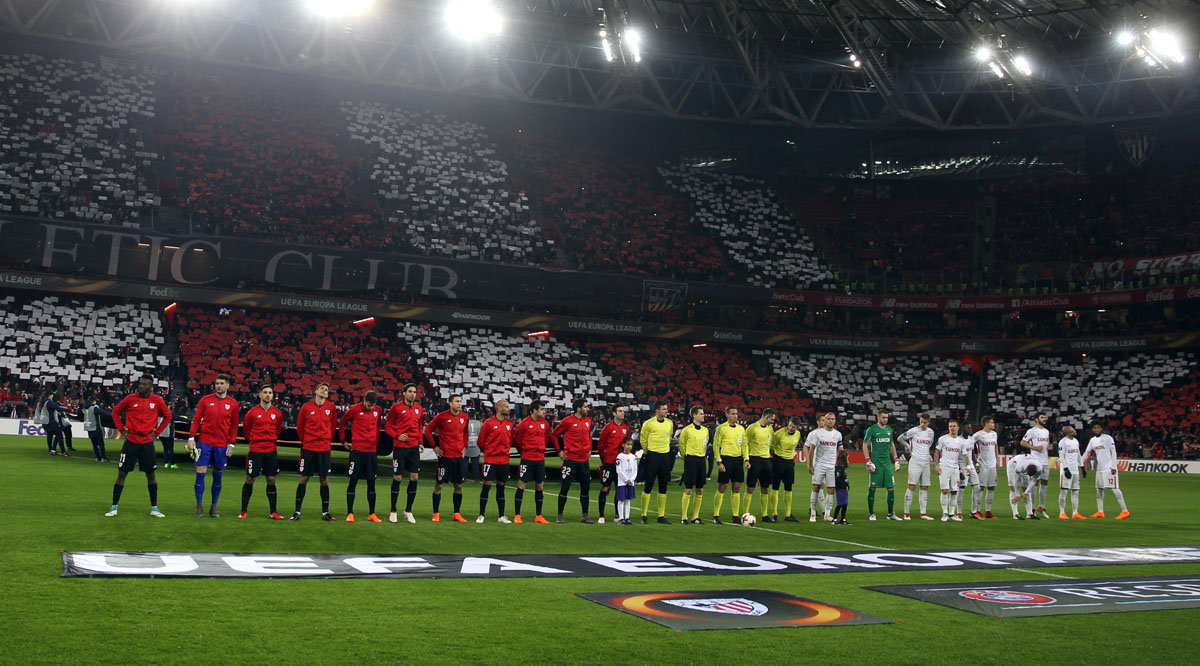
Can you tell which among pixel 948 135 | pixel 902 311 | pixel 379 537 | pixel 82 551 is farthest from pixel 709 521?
pixel 948 135

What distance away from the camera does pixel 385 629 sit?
8.27 meters

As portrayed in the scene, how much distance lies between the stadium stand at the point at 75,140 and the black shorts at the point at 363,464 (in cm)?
2937

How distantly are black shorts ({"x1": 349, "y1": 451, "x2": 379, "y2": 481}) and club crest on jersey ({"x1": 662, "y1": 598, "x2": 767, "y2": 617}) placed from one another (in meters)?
7.46

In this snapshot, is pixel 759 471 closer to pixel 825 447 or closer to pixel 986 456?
pixel 825 447

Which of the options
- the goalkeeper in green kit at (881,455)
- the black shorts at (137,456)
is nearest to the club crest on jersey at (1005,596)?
the goalkeeper in green kit at (881,455)

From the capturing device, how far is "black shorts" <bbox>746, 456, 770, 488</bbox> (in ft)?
62.3

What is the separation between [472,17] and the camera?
41.4 meters

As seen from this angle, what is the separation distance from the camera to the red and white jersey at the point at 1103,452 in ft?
74.2

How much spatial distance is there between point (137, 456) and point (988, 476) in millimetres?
16833

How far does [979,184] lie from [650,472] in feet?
152

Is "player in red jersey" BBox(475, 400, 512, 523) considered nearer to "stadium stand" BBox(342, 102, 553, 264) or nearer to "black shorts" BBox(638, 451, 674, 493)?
"black shorts" BBox(638, 451, 674, 493)

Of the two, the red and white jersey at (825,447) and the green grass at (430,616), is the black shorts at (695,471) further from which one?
the green grass at (430,616)

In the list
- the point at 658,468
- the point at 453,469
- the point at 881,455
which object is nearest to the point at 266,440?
the point at 453,469

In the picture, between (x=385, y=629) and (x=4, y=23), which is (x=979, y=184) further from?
(x=385, y=629)
